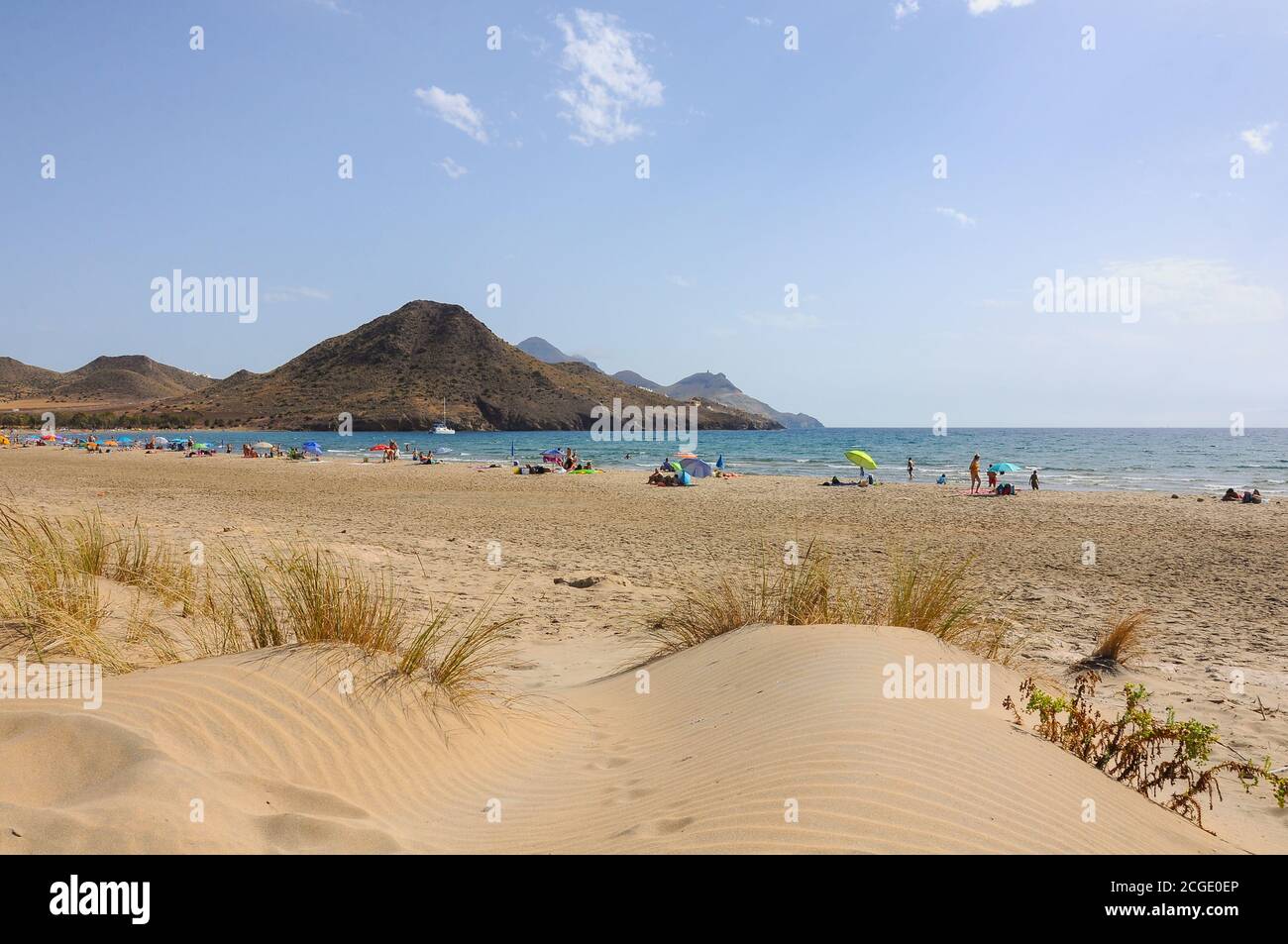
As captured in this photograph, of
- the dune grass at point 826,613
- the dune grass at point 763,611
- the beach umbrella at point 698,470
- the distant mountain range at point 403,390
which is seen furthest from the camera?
the distant mountain range at point 403,390

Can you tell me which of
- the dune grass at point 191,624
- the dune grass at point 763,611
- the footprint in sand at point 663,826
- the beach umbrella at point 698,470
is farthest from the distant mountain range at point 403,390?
the footprint in sand at point 663,826

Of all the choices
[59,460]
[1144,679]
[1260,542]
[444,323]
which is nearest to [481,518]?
[1144,679]

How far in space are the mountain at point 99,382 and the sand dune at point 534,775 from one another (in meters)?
154

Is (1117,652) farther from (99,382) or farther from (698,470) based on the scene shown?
(99,382)

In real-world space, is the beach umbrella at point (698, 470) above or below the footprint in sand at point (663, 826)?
above

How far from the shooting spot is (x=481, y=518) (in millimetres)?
16734

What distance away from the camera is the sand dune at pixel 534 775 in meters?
2.77

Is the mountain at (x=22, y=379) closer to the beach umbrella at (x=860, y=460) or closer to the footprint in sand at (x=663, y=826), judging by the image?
the beach umbrella at (x=860, y=460)

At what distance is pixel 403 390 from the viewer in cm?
10831

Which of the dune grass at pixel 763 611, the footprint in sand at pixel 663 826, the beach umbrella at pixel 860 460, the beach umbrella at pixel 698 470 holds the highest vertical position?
the beach umbrella at pixel 860 460

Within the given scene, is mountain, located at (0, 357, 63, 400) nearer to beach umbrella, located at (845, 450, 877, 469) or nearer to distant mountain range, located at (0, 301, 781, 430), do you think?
distant mountain range, located at (0, 301, 781, 430)

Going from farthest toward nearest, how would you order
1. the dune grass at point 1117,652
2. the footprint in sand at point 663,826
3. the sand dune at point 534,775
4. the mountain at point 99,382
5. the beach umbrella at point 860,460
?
the mountain at point 99,382 → the beach umbrella at point 860,460 → the dune grass at point 1117,652 → the footprint in sand at point 663,826 → the sand dune at point 534,775

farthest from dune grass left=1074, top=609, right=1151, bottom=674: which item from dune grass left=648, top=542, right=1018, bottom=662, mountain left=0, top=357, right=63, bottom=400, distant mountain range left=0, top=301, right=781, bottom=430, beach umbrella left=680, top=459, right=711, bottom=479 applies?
mountain left=0, top=357, right=63, bottom=400

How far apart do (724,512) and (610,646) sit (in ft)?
40.9
